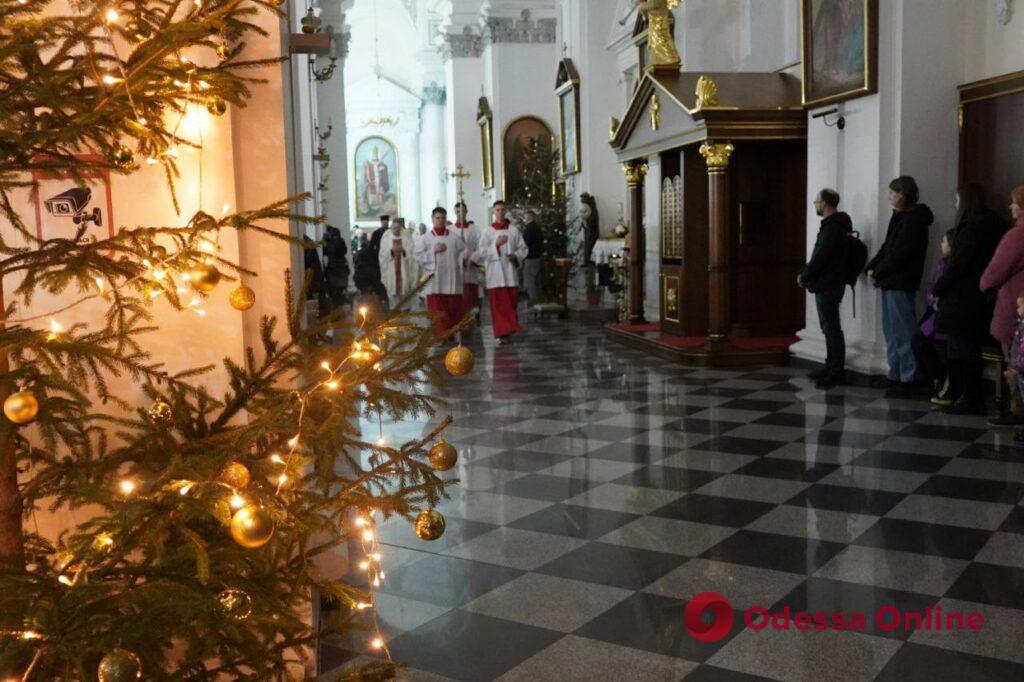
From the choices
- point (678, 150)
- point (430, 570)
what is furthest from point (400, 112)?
point (430, 570)

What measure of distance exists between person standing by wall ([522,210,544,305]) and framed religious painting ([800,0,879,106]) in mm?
7429

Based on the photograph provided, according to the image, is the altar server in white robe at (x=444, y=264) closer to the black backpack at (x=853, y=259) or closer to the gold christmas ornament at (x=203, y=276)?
the black backpack at (x=853, y=259)

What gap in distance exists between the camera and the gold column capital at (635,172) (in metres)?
12.4

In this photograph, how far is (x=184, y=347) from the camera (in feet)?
9.46

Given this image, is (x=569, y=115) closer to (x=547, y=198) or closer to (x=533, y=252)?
(x=547, y=198)

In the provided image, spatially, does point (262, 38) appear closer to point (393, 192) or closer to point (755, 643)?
point (755, 643)

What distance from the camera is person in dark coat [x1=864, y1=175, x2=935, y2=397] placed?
25.5 ft

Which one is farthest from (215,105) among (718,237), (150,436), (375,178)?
(375,178)

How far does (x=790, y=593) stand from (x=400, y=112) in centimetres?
3211

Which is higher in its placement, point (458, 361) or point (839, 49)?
point (839, 49)

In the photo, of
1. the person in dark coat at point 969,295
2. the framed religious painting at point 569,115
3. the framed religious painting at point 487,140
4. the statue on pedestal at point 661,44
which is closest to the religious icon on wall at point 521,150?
the framed religious painting at point 487,140

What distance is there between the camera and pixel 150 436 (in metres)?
2.35

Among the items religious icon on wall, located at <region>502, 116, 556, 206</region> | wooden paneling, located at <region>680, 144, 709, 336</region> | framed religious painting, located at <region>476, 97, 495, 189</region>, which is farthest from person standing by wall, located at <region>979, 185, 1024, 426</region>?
framed religious painting, located at <region>476, 97, 495, 189</region>

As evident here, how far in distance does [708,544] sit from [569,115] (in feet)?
47.7
